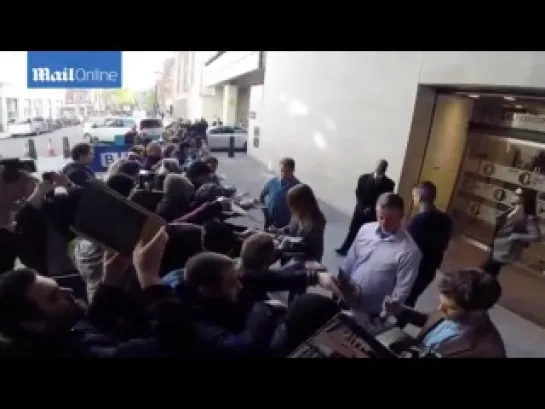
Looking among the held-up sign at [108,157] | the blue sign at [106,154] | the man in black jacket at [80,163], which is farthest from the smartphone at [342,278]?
the held-up sign at [108,157]

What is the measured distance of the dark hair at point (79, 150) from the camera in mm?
2814

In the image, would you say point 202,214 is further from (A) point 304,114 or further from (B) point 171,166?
(A) point 304,114

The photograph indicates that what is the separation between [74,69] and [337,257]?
157 centimetres

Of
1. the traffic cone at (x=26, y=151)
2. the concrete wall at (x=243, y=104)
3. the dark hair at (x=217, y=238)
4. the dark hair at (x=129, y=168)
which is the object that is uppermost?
the concrete wall at (x=243, y=104)

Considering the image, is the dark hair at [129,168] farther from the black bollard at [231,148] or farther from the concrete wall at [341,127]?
the concrete wall at [341,127]

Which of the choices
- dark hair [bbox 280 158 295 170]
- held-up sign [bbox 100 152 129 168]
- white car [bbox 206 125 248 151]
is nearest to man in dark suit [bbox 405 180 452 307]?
dark hair [bbox 280 158 295 170]

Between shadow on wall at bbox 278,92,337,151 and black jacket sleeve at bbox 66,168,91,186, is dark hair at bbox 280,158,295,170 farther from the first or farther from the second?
black jacket sleeve at bbox 66,168,91,186

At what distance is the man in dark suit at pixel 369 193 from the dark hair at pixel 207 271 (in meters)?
1.59

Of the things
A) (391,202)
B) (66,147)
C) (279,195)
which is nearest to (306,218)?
(279,195)

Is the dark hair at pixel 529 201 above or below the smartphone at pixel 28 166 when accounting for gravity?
below

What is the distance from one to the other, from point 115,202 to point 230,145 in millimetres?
2261

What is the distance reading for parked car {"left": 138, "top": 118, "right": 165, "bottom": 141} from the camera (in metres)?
4.00

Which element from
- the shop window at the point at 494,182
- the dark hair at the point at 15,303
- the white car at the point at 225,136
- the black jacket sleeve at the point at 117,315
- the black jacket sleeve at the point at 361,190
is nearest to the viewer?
the dark hair at the point at 15,303
